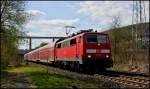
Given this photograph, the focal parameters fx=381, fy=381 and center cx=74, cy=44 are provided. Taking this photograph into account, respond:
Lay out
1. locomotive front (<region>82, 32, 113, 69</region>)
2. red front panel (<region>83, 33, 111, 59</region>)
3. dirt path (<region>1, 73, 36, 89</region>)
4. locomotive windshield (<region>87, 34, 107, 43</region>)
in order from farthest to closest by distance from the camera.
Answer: locomotive windshield (<region>87, 34, 107, 43</region>)
red front panel (<region>83, 33, 111, 59</region>)
locomotive front (<region>82, 32, 113, 69</region>)
dirt path (<region>1, 73, 36, 89</region>)

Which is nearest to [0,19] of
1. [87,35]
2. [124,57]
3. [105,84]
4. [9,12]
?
[9,12]

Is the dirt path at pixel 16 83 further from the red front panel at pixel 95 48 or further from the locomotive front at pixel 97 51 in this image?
the red front panel at pixel 95 48

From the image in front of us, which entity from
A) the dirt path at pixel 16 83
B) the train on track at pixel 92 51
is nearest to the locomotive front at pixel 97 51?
the train on track at pixel 92 51

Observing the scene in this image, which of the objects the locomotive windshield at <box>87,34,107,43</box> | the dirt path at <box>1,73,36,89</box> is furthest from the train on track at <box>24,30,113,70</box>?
the dirt path at <box>1,73,36,89</box>

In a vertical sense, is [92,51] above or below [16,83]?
above

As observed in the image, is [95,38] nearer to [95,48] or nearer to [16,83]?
[95,48]

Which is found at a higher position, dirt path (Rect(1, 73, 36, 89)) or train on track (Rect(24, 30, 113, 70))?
train on track (Rect(24, 30, 113, 70))

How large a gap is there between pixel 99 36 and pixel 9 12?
40.4 ft

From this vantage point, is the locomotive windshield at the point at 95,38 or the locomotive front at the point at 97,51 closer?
the locomotive front at the point at 97,51

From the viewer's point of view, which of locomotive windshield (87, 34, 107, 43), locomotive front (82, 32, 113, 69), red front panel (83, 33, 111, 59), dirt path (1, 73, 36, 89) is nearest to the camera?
dirt path (1, 73, 36, 89)

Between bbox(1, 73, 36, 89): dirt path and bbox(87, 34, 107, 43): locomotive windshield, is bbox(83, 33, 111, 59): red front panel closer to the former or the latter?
bbox(87, 34, 107, 43): locomotive windshield

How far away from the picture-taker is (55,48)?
47.0 m

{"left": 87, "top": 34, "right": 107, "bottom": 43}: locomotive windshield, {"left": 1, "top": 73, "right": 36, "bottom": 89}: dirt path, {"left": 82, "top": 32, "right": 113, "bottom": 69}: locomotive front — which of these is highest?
{"left": 87, "top": 34, "right": 107, "bottom": 43}: locomotive windshield

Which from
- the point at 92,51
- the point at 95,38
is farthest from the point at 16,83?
the point at 95,38
